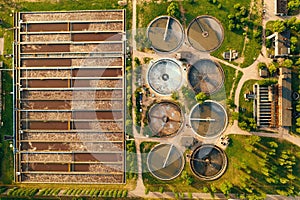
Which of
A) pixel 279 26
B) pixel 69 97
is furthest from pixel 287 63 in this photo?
pixel 69 97

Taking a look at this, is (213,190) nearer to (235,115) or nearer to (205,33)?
(235,115)

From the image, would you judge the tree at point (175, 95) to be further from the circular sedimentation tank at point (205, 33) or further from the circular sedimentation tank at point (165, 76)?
the circular sedimentation tank at point (205, 33)

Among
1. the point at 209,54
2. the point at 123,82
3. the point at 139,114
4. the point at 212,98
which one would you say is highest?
the point at 209,54

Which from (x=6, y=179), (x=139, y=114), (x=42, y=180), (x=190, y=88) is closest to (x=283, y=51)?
(x=190, y=88)

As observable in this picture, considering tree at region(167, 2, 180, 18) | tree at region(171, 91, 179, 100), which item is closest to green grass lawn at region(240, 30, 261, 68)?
tree at region(171, 91, 179, 100)

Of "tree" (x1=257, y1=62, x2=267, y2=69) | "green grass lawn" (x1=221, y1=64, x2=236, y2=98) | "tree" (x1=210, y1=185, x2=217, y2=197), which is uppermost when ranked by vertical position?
"tree" (x1=257, y1=62, x2=267, y2=69)

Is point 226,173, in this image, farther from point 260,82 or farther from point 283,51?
point 283,51

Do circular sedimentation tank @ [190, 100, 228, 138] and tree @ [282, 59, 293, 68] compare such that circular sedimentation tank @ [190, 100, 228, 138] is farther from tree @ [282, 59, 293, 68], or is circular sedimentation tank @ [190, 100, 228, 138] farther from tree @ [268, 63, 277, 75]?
tree @ [282, 59, 293, 68]
